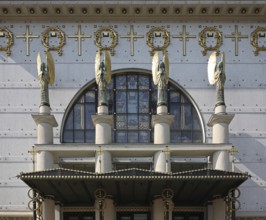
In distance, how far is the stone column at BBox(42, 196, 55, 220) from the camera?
28895mm

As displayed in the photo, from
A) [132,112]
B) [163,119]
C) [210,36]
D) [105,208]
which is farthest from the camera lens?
[210,36]

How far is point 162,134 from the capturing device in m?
29.8

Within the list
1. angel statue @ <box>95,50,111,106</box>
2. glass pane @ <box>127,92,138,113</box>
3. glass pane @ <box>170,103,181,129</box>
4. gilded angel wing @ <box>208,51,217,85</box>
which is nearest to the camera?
angel statue @ <box>95,50,111,106</box>

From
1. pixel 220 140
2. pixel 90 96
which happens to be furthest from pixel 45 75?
pixel 220 140

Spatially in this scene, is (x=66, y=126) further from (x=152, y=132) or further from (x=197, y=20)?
(x=197, y=20)

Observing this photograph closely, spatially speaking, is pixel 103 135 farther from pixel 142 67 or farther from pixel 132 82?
pixel 142 67

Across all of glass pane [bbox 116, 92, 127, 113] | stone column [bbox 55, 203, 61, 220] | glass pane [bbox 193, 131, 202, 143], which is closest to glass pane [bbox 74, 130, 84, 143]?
glass pane [bbox 116, 92, 127, 113]

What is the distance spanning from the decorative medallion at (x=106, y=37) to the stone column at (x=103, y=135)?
4392mm

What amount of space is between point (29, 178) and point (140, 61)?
892 centimetres

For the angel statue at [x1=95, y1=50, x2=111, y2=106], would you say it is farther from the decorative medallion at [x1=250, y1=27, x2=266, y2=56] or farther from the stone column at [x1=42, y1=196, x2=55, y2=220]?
the decorative medallion at [x1=250, y1=27, x2=266, y2=56]

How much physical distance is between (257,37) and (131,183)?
10.2 m

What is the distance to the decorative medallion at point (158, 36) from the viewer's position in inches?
1314

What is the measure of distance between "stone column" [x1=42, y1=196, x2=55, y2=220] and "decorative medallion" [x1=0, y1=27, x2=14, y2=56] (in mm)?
7849

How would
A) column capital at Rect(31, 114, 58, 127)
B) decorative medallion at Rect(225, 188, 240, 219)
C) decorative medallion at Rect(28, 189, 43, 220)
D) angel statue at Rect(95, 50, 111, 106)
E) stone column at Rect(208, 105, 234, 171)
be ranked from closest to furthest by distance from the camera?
decorative medallion at Rect(28, 189, 43, 220) < decorative medallion at Rect(225, 188, 240, 219) < stone column at Rect(208, 105, 234, 171) < column capital at Rect(31, 114, 58, 127) < angel statue at Rect(95, 50, 111, 106)
